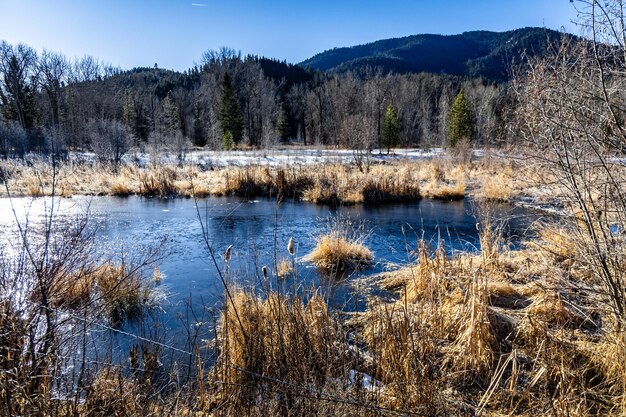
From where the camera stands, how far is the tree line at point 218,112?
3095cm

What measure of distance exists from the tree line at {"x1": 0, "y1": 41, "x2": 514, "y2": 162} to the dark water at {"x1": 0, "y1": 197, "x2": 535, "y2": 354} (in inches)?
421

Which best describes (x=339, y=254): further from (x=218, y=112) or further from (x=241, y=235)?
(x=218, y=112)

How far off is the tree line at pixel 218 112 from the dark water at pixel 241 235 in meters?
10.7

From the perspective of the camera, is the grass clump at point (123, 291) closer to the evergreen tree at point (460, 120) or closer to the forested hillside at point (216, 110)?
the forested hillside at point (216, 110)

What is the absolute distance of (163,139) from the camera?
119 ft

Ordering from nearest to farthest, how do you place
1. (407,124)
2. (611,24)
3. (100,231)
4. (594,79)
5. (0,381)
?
(0,381) → (611,24) → (594,79) → (100,231) → (407,124)

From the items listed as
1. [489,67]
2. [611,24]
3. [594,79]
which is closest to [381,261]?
[594,79]

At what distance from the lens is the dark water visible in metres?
6.35

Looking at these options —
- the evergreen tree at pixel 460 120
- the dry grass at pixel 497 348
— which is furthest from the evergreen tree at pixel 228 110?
the dry grass at pixel 497 348

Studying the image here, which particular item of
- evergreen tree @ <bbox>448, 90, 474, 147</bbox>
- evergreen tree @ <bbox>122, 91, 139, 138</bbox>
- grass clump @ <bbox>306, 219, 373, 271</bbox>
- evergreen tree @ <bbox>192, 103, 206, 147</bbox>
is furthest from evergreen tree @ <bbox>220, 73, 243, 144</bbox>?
grass clump @ <bbox>306, 219, 373, 271</bbox>

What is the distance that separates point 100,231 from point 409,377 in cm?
973

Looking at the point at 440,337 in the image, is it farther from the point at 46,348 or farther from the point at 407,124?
the point at 407,124

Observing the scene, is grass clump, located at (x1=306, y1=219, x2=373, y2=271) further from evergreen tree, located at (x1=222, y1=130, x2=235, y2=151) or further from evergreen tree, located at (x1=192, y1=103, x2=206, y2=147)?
evergreen tree, located at (x1=192, y1=103, x2=206, y2=147)

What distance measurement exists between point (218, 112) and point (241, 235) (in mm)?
45619
